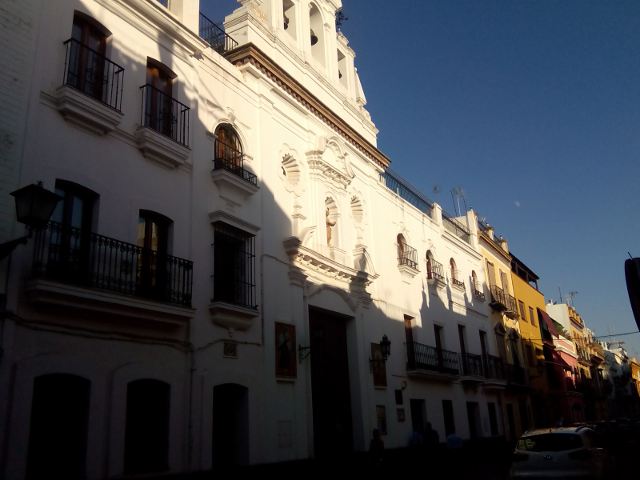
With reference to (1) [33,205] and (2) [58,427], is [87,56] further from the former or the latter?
(2) [58,427]

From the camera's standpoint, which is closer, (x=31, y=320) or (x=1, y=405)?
(x=1, y=405)

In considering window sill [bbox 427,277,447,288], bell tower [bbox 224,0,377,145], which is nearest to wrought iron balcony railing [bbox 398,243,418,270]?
window sill [bbox 427,277,447,288]

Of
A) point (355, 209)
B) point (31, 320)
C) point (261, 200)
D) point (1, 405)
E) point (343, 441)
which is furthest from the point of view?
point (355, 209)

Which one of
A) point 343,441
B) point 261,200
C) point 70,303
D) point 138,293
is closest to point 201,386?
point 138,293

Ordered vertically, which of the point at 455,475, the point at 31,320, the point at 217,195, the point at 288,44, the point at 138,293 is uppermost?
the point at 288,44

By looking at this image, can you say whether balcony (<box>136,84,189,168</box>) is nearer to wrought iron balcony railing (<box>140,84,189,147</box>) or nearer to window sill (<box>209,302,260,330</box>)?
wrought iron balcony railing (<box>140,84,189,147</box>)

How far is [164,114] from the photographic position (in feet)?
40.3

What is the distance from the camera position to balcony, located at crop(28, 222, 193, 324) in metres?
8.88

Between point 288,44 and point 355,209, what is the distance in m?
5.54

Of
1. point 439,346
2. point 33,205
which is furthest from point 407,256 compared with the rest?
point 33,205

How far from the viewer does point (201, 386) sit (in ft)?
37.7

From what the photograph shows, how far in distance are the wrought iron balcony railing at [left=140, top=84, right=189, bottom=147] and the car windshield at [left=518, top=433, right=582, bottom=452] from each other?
361 inches

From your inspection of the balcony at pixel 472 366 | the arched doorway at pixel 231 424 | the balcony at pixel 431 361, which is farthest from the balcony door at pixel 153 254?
the balcony at pixel 472 366

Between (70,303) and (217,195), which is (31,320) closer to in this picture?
(70,303)
